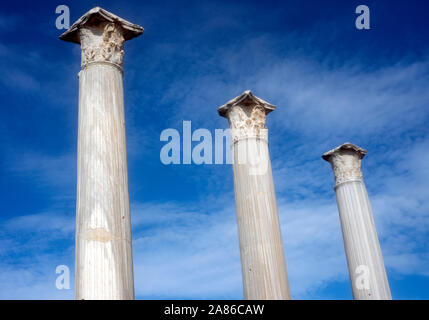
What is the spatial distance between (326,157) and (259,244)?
1301cm

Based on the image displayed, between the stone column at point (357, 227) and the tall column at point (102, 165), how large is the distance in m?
16.7

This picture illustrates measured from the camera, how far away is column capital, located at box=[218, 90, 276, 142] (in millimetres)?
23250

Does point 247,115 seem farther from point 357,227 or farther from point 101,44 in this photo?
point 357,227

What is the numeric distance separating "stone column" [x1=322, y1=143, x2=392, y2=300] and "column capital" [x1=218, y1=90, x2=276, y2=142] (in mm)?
9039

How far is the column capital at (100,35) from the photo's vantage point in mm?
18172

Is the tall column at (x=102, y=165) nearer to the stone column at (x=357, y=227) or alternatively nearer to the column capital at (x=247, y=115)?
the column capital at (x=247, y=115)

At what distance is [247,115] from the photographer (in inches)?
930

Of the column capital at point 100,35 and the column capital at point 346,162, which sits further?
the column capital at point 346,162

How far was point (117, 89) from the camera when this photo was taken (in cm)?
1792

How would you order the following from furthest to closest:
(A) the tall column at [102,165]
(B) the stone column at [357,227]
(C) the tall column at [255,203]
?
Result: (B) the stone column at [357,227] < (C) the tall column at [255,203] < (A) the tall column at [102,165]

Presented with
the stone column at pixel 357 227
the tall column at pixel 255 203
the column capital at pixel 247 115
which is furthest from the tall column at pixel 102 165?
the stone column at pixel 357 227

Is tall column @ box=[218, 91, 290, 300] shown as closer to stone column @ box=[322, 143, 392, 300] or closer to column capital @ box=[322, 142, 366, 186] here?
column capital @ box=[322, 142, 366, 186]
